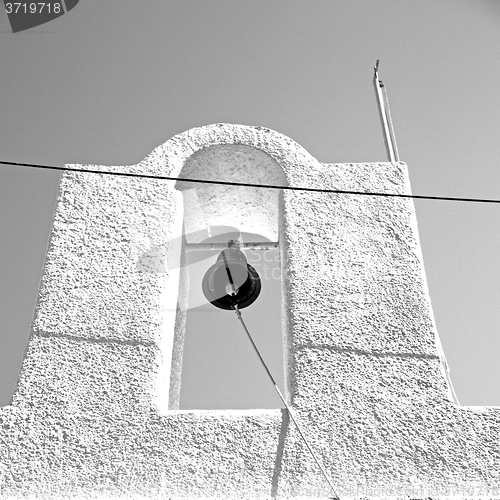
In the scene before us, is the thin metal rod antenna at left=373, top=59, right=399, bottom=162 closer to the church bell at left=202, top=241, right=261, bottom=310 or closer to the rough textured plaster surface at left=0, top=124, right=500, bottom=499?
the rough textured plaster surface at left=0, top=124, right=500, bottom=499

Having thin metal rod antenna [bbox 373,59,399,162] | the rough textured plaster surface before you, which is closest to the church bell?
the rough textured plaster surface

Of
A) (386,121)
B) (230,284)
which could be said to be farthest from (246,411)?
(386,121)

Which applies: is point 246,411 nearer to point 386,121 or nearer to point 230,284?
point 230,284

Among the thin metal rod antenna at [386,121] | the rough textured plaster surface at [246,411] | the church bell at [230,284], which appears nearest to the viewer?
the rough textured plaster surface at [246,411]

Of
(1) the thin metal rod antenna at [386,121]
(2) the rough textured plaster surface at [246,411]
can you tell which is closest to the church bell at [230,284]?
(2) the rough textured plaster surface at [246,411]

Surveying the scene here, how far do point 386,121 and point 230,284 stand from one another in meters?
1.47

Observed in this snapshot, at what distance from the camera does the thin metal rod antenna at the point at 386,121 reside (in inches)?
107

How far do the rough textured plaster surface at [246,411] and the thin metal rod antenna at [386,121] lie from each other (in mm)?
314

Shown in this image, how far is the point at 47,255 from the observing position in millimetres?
2186

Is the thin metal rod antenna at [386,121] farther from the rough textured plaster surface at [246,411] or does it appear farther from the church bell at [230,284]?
the church bell at [230,284]

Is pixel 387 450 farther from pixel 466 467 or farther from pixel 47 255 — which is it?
pixel 47 255

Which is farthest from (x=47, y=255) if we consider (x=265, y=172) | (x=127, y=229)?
(x=265, y=172)

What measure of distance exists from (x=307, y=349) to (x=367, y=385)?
0.81 ft

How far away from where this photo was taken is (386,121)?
2.93 meters
